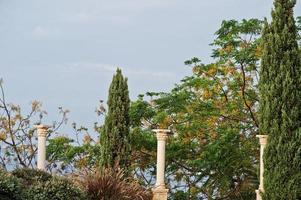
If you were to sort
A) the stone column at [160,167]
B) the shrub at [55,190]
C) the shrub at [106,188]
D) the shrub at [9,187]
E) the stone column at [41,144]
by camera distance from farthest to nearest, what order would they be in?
the stone column at [160,167] < the stone column at [41,144] < the shrub at [106,188] < the shrub at [55,190] < the shrub at [9,187]

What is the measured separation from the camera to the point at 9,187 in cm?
888

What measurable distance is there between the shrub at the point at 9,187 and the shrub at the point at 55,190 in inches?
12.2

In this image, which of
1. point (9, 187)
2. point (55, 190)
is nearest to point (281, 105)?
point (55, 190)

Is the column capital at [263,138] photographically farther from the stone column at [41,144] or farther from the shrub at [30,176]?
the shrub at [30,176]

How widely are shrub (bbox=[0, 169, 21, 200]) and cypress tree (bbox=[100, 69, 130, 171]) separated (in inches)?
196

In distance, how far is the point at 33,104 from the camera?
1784 centimetres

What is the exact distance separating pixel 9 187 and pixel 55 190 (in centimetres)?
107

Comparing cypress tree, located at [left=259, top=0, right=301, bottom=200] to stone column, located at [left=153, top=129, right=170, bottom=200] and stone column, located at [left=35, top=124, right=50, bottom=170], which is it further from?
stone column, located at [left=35, top=124, right=50, bottom=170]

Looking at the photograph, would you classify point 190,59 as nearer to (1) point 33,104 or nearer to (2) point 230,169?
(2) point 230,169

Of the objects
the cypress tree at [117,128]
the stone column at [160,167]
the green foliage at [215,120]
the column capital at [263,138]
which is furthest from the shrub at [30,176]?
the green foliage at [215,120]

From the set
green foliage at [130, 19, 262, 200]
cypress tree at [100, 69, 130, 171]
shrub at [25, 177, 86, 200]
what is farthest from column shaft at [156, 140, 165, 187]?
A: shrub at [25, 177, 86, 200]

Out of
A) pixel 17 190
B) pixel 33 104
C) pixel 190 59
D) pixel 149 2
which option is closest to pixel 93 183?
pixel 17 190

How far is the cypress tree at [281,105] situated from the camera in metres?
12.3

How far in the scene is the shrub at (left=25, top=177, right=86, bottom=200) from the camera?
953 centimetres
